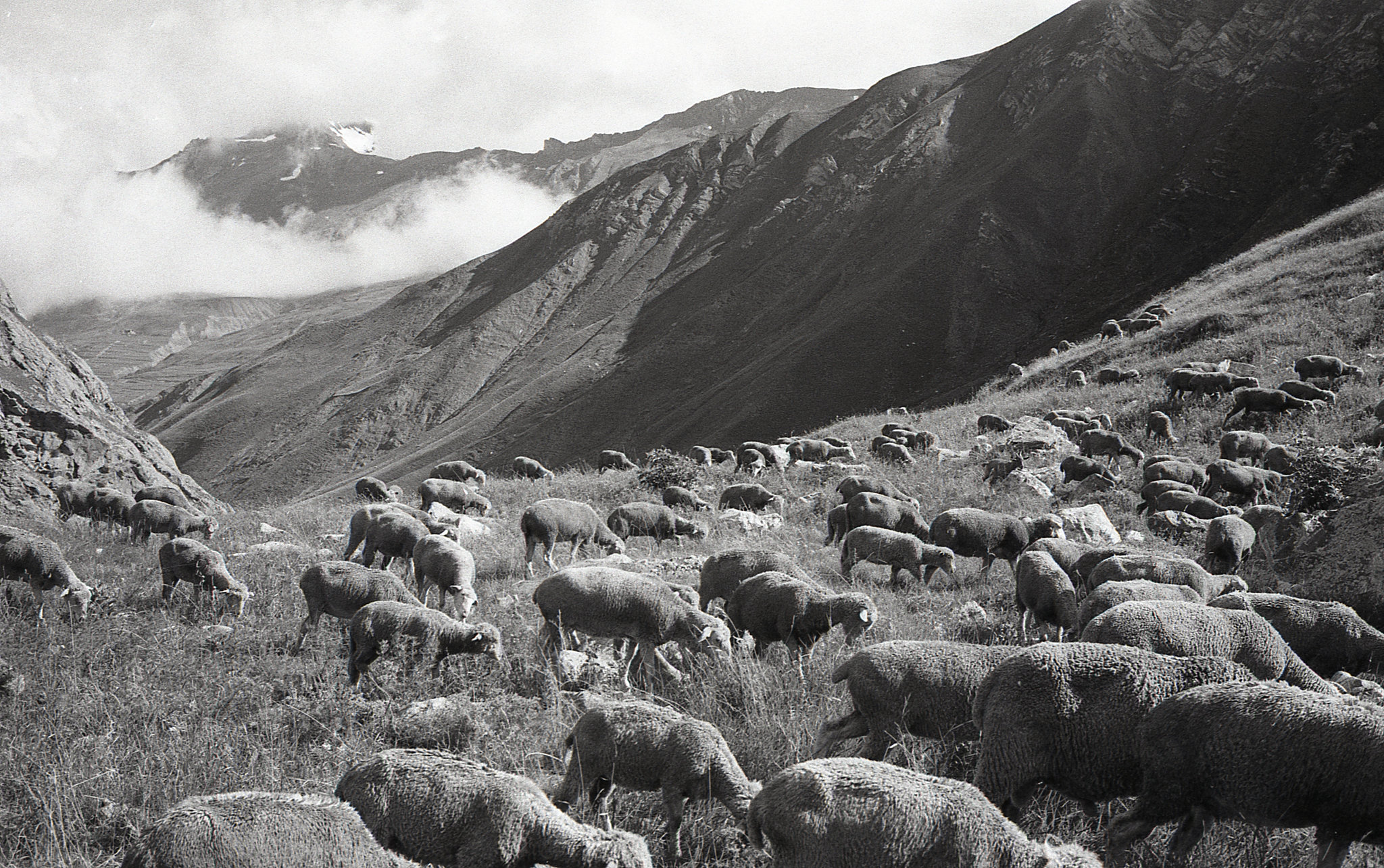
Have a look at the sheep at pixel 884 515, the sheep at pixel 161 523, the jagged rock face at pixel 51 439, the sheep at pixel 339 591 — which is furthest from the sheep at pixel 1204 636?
the jagged rock face at pixel 51 439

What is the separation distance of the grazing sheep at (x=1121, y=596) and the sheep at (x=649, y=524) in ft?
26.9

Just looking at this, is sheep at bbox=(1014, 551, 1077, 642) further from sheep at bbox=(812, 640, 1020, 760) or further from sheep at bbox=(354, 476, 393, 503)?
sheep at bbox=(354, 476, 393, 503)

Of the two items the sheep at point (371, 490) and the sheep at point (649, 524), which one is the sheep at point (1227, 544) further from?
the sheep at point (371, 490)

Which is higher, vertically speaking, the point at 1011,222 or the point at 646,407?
the point at 1011,222

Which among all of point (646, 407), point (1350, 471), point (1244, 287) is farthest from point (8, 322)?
point (646, 407)

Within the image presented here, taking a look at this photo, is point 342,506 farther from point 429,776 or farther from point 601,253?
point 601,253

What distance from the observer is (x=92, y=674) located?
7.47 m

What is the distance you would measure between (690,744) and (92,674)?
17.4 feet

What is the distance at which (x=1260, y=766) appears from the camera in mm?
4445

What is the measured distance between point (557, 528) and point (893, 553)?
185 inches

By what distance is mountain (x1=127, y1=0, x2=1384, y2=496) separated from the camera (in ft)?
240

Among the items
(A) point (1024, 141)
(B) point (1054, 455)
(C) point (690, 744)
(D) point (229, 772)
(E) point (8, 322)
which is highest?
(A) point (1024, 141)

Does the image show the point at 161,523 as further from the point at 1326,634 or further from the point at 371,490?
the point at 1326,634

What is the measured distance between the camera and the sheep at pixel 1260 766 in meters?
4.37
